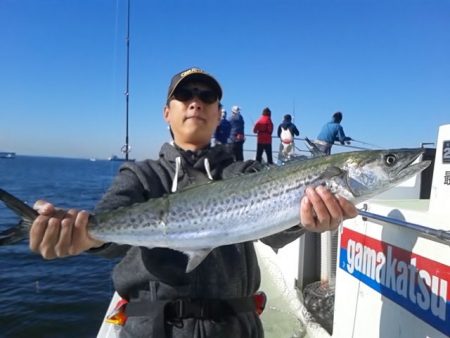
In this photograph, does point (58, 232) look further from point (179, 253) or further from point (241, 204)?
point (241, 204)

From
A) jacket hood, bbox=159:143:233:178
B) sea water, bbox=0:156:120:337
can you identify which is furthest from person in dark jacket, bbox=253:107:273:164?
jacket hood, bbox=159:143:233:178

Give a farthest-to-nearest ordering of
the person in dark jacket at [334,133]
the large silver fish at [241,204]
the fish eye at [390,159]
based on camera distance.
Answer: the person in dark jacket at [334,133], the fish eye at [390,159], the large silver fish at [241,204]

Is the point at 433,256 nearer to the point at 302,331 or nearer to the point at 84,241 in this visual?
the point at 84,241

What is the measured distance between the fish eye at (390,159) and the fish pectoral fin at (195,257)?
1.06 meters

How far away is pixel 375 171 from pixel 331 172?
0.24m

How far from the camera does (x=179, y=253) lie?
2125 mm

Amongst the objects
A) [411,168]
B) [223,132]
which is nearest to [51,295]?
[223,132]

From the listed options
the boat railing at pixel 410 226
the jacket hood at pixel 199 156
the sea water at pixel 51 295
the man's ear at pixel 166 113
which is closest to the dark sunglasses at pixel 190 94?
the man's ear at pixel 166 113

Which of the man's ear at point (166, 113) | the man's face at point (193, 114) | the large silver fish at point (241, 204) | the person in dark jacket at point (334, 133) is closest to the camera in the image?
the large silver fish at point (241, 204)

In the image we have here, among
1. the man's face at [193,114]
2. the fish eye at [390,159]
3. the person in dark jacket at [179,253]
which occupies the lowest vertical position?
the person in dark jacket at [179,253]

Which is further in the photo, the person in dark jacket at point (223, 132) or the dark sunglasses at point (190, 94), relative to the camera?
the person in dark jacket at point (223, 132)

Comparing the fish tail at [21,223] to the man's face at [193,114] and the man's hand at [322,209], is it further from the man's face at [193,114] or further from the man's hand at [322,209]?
the man's hand at [322,209]

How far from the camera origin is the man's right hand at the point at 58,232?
192 cm

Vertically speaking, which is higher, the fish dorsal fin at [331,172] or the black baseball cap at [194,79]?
the black baseball cap at [194,79]
